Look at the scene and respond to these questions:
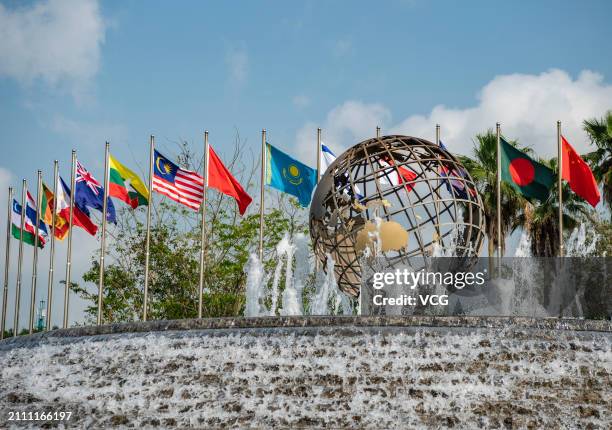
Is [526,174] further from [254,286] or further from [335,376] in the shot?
[335,376]

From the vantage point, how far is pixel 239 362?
11367 millimetres

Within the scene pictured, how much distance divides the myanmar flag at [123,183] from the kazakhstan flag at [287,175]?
11.4 ft

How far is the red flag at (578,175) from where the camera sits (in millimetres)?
18859

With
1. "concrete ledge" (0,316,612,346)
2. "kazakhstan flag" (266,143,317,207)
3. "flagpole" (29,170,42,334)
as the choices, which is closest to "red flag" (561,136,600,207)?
"kazakhstan flag" (266,143,317,207)

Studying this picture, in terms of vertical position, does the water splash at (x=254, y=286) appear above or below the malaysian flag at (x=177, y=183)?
below

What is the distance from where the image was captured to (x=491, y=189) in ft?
86.6

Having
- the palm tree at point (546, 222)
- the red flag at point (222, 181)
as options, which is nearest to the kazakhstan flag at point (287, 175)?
the red flag at point (222, 181)

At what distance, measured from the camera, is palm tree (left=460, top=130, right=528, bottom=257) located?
2598 cm

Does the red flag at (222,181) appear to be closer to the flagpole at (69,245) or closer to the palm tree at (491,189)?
the flagpole at (69,245)

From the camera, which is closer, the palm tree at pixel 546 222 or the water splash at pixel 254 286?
the water splash at pixel 254 286

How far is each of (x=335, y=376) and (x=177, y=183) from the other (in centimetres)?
1099

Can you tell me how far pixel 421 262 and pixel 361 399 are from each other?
18.0 ft

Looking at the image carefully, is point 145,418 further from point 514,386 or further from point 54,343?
point 514,386

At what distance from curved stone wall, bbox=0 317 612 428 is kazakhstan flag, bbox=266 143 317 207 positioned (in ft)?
30.2
